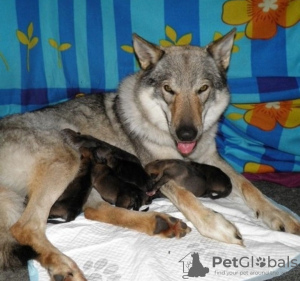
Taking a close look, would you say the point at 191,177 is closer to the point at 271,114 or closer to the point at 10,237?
the point at 271,114

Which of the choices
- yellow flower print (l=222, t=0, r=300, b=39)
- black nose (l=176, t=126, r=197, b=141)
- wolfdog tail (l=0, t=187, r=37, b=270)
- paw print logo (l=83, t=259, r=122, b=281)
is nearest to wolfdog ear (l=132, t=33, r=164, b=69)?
black nose (l=176, t=126, r=197, b=141)

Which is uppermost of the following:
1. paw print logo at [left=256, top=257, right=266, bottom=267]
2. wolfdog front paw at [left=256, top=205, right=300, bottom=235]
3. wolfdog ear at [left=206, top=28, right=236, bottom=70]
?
wolfdog ear at [left=206, top=28, right=236, bottom=70]

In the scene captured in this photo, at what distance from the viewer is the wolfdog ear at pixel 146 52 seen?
2858 mm

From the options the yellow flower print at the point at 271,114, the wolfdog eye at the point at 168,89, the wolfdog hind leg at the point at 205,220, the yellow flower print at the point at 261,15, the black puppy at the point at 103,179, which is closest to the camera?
the wolfdog hind leg at the point at 205,220

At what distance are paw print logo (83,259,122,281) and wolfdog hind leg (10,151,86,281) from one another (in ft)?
0.44

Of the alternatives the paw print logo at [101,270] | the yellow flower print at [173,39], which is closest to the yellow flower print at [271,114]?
the yellow flower print at [173,39]

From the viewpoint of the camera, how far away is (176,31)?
3.28 metres

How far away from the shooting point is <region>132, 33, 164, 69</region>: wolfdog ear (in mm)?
2858

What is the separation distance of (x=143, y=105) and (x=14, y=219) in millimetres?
1146

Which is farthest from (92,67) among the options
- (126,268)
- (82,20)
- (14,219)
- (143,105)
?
(126,268)

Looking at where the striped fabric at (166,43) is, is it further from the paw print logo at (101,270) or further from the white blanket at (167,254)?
the paw print logo at (101,270)

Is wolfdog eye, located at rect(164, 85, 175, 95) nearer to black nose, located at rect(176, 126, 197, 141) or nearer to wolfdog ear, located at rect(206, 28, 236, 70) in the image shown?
black nose, located at rect(176, 126, 197, 141)

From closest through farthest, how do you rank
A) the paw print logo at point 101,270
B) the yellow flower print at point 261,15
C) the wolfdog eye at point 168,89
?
1. the paw print logo at point 101,270
2. the wolfdog eye at point 168,89
3. the yellow flower print at point 261,15

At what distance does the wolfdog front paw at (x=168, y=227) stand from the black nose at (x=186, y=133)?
19.6 inches
